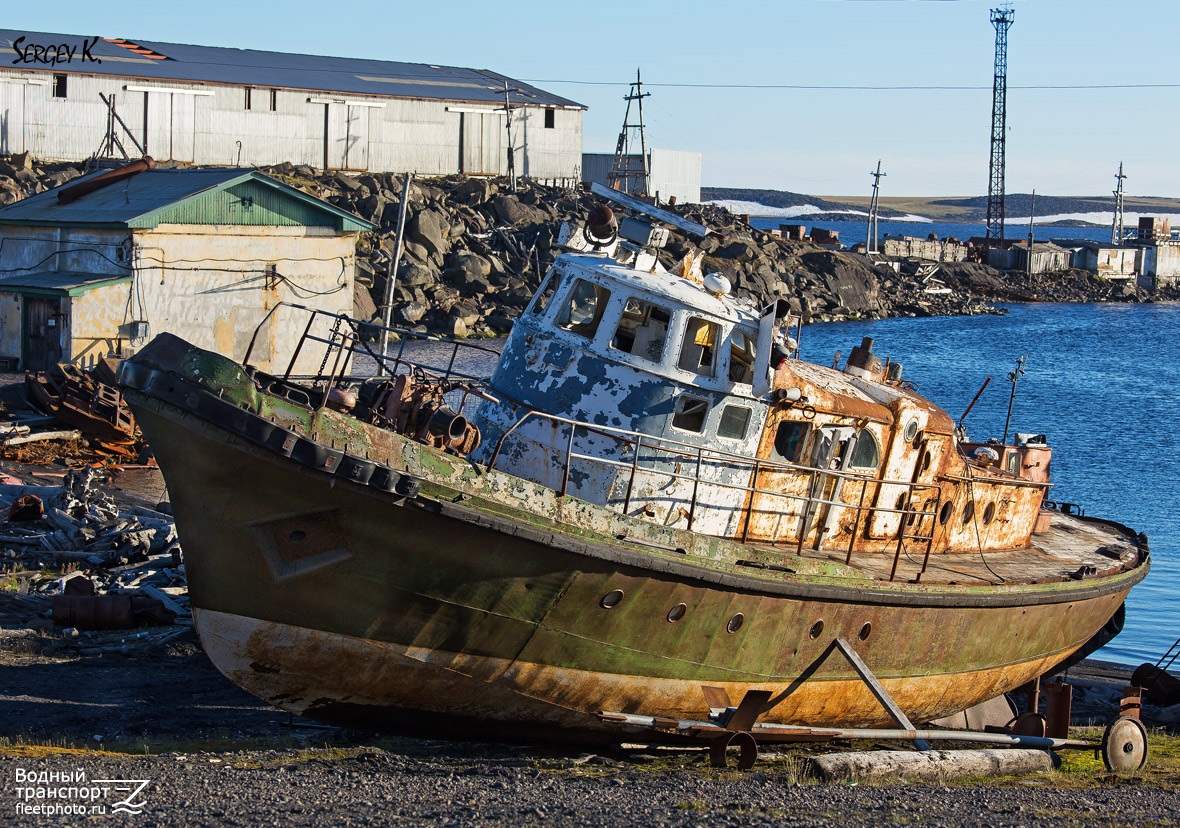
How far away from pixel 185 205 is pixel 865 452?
61.6ft

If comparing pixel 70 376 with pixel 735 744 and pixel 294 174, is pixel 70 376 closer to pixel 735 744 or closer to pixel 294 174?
pixel 735 744

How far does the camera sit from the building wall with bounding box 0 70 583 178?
4822cm

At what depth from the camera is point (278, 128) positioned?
54250 mm

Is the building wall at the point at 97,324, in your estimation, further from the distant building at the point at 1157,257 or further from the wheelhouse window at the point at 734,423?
the distant building at the point at 1157,257

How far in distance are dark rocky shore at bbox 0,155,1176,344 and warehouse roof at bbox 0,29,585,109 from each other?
422cm

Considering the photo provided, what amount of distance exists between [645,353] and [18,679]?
657 cm

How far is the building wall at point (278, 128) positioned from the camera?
158 ft

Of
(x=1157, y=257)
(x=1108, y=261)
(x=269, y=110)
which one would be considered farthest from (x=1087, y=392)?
(x=1157, y=257)

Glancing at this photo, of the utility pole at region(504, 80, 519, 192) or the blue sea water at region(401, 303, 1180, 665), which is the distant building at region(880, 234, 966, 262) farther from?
the utility pole at region(504, 80, 519, 192)

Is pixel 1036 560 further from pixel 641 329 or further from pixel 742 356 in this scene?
pixel 641 329

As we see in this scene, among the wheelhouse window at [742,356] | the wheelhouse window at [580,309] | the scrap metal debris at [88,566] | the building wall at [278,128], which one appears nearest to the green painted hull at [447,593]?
the wheelhouse window at [742,356]

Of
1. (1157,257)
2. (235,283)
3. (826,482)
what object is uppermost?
(1157,257)

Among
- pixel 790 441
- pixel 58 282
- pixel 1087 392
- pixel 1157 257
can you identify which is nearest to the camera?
pixel 790 441

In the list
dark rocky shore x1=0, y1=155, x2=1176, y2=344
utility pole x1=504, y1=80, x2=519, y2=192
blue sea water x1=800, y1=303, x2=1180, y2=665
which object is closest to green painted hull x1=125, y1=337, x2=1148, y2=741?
blue sea water x1=800, y1=303, x2=1180, y2=665
